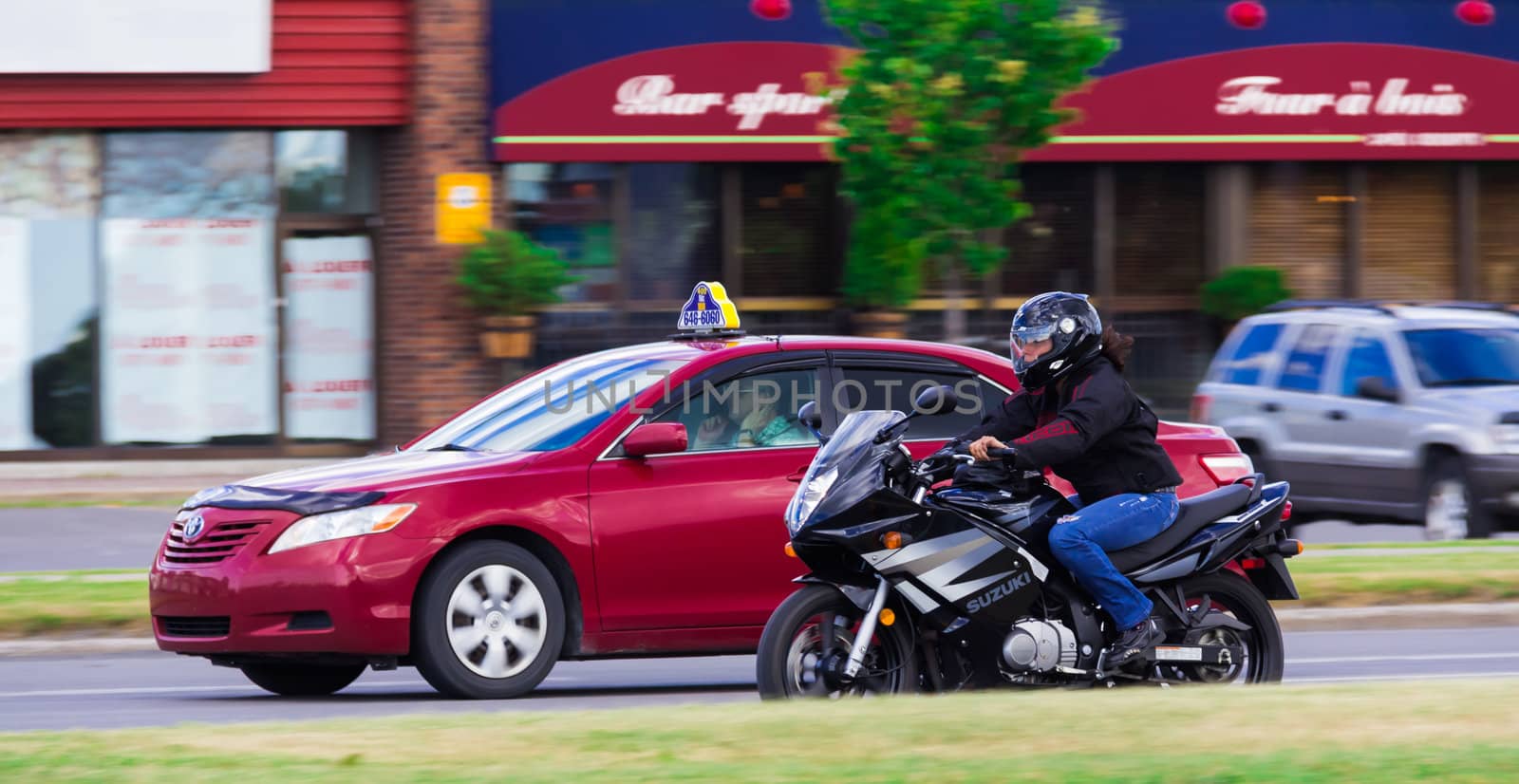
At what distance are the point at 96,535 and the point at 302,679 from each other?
7.55m

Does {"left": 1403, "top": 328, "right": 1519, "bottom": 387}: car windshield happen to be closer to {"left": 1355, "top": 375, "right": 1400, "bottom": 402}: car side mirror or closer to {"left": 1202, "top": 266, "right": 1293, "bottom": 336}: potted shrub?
{"left": 1355, "top": 375, "right": 1400, "bottom": 402}: car side mirror

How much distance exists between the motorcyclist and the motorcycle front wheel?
732mm

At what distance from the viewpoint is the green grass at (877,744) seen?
5.65 m

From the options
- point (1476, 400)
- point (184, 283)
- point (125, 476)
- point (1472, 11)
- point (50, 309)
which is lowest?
point (125, 476)

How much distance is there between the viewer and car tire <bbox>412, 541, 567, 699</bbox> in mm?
8625

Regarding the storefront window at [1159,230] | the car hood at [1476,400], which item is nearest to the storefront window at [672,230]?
the storefront window at [1159,230]

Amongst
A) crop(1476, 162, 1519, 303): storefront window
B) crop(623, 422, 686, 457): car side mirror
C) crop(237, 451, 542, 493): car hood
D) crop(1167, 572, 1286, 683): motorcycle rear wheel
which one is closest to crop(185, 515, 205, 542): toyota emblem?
crop(237, 451, 542, 493): car hood

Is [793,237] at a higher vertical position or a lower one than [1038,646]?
higher

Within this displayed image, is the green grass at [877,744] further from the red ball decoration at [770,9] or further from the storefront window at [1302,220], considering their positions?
the storefront window at [1302,220]

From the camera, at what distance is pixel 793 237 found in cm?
2197

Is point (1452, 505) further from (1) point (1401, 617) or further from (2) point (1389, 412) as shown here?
(1) point (1401, 617)

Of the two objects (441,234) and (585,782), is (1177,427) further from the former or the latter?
(441,234)

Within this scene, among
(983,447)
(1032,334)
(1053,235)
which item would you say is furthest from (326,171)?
(983,447)

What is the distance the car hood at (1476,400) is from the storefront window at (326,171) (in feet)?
35.6
